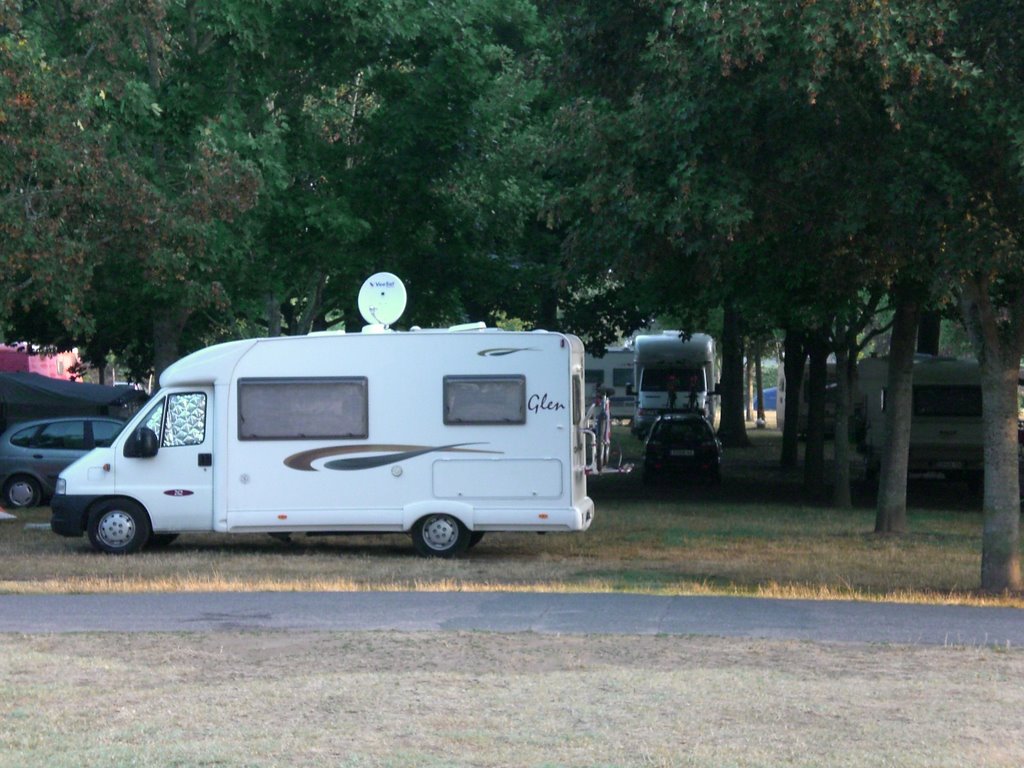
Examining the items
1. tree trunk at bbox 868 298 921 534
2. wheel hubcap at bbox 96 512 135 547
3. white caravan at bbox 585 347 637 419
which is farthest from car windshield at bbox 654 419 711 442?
white caravan at bbox 585 347 637 419

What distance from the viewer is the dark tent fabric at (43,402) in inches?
1145

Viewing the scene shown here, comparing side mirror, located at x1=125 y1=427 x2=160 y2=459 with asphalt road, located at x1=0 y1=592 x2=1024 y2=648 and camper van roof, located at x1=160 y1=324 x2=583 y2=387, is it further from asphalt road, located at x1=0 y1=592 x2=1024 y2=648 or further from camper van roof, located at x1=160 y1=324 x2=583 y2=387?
asphalt road, located at x1=0 y1=592 x2=1024 y2=648

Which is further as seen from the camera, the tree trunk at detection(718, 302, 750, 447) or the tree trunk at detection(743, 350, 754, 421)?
the tree trunk at detection(743, 350, 754, 421)

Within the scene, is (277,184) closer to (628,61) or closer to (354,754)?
(628,61)

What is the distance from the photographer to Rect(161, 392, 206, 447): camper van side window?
1633cm

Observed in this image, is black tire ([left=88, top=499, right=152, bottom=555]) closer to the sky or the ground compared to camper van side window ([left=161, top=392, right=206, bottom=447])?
closer to the ground

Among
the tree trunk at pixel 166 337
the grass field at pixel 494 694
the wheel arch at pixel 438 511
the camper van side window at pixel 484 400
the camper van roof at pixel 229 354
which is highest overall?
the tree trunk at pixel 166 337

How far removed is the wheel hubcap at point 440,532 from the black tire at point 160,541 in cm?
352

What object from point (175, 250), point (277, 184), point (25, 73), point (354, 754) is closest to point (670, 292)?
point (277, 184)

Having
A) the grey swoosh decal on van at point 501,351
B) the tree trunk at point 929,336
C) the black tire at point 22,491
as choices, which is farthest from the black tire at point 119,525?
the tree trunk at point 929,336

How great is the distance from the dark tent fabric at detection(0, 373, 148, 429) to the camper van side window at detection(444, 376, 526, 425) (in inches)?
601

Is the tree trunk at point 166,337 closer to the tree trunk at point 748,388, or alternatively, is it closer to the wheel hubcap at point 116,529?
the wheel hubcap at point 116,529

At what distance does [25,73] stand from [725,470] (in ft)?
81.3

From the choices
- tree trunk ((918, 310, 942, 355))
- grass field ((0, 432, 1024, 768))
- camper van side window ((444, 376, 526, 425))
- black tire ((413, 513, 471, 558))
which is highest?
tree trunk ((918, 310, 942, 355))
